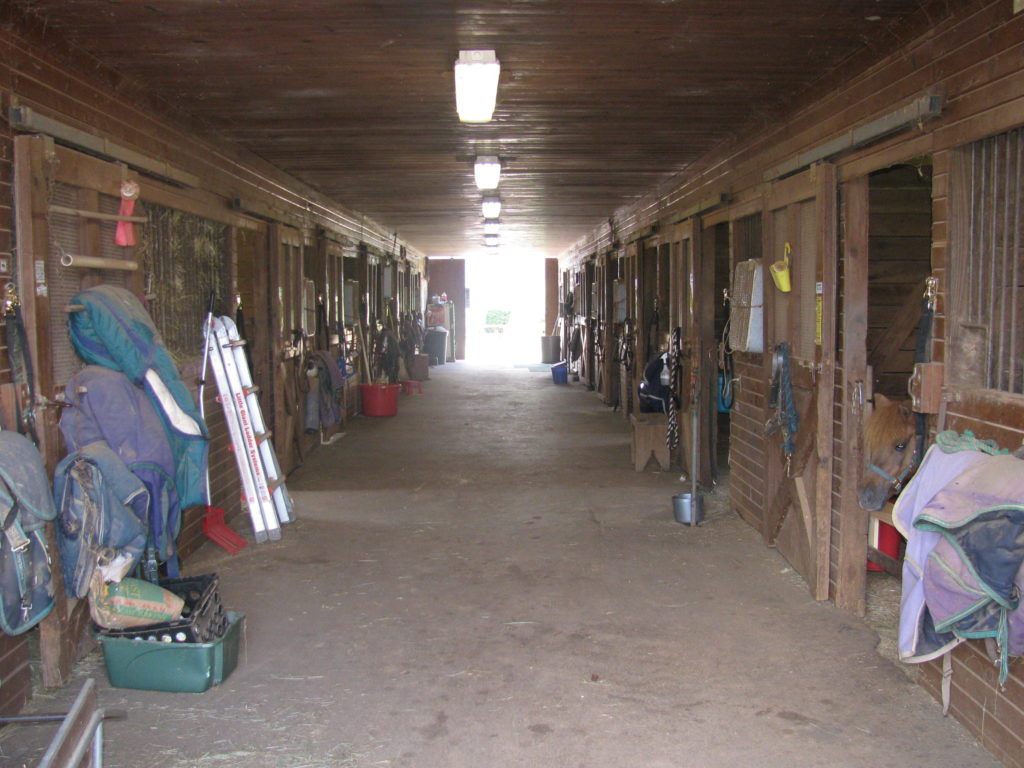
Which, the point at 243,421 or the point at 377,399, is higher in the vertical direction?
the point at 243,421

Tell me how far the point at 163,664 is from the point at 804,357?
3329 millimetres

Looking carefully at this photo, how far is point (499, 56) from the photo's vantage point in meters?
4.17

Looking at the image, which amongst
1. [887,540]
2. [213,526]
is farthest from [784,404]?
[213,526]

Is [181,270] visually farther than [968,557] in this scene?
Yes

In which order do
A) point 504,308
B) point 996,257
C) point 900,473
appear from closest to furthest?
point 996,257, point 900,473, point 504,308

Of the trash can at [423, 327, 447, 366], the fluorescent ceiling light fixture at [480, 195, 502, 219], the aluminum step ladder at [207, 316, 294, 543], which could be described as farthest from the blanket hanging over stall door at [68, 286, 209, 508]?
the trash can at [423, 327, 447, 366]

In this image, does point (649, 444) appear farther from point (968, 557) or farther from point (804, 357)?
point (968, 557)

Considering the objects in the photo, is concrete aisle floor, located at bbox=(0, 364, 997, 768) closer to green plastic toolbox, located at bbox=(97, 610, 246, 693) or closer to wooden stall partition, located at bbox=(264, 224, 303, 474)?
green plastic toolbox, located at bbox=(97, 610, 246, 693)

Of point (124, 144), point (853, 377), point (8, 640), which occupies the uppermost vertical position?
point (124, 144)

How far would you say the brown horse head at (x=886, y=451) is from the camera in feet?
12.2

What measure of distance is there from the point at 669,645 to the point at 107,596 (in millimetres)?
2259

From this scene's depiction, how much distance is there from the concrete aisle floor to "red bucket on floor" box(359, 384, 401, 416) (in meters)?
4.66

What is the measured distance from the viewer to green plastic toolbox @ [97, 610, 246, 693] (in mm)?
3377

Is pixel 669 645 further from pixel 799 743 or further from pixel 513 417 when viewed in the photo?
pixel 513 417
